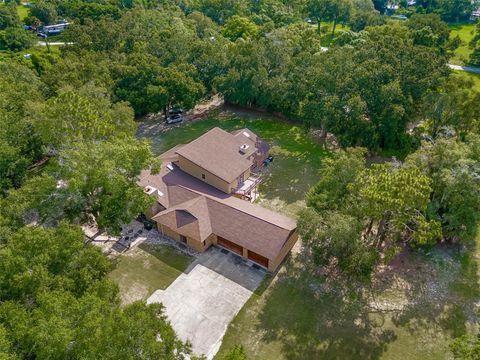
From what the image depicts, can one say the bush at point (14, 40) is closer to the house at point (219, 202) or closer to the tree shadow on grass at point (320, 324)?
the house at point (219, 202)

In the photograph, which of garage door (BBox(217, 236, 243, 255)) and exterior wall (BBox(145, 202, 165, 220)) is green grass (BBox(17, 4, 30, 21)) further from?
garage door (BBox(217, 236, 243, 255))

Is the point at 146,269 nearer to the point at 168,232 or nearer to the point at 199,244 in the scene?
the point at 168,232

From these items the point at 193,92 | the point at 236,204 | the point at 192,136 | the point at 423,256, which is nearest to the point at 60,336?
the point at 236,204

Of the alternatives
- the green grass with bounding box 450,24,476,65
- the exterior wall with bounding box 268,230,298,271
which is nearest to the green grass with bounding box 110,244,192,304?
the exterior wall with bounding box 268,230,298,271

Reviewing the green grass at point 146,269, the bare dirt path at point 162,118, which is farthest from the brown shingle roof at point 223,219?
the bare dirt path at point 162,118

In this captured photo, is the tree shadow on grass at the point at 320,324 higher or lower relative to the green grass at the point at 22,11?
higher

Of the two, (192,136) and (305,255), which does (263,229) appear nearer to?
(305,255)

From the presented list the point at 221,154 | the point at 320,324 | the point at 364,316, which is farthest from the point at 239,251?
the point at 221,154

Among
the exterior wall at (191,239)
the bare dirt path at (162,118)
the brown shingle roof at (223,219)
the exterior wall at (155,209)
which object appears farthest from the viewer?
the bare dirt path at (162,118)
